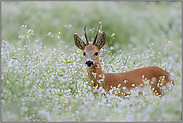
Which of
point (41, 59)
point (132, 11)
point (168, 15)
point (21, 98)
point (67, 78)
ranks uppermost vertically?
point (132, 11)

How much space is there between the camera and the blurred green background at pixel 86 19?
12648 millimetres

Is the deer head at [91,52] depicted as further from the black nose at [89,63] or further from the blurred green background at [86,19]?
the blurred green background at [86,19]

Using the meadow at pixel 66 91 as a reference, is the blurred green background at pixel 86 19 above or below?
above

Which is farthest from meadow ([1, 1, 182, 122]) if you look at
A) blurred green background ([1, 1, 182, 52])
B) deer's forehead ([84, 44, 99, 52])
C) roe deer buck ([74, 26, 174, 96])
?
blurred green background ([1, 1, 182, 52])

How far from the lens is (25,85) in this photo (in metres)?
→ 4.82

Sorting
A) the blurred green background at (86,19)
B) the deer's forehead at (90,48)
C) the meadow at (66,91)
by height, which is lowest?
the meadow at (66,91)

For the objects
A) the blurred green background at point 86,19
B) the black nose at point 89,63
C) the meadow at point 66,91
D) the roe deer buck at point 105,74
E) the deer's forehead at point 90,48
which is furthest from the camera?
the blurred green background at point 86,19

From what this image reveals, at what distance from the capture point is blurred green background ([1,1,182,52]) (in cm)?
1265

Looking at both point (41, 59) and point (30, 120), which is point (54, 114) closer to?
point (30, 120)

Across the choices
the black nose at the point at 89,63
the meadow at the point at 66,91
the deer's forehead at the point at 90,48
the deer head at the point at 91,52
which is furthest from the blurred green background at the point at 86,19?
the black nose at the point at 89,63

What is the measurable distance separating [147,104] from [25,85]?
216 cm

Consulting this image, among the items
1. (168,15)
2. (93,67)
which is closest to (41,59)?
(93,67)

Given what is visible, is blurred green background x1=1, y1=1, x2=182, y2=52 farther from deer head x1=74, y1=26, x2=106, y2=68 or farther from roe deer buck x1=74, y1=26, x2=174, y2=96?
deer head x1=74, y1=26, x2=106, y2=68

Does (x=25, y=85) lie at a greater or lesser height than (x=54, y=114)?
greater
